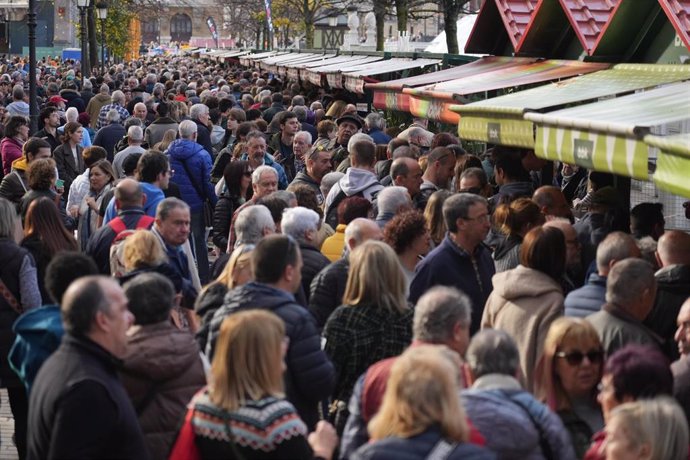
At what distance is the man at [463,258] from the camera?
809 cm

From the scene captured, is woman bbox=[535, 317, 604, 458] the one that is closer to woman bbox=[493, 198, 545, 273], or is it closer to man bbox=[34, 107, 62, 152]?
woman bbox=[493, 198, 545, 273]

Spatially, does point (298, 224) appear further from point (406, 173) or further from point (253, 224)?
point (406, 173)

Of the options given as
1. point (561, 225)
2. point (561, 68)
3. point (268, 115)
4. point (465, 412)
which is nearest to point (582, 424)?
point (465, 412)

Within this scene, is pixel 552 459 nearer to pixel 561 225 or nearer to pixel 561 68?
pixel 561 225

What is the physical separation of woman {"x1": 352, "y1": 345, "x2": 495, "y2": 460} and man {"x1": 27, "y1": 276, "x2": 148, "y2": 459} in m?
1.28

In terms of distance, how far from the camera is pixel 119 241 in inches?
359

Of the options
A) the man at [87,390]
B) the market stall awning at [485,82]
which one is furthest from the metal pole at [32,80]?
the man at [87,390]

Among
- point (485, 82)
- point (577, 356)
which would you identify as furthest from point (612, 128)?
point (485, 82)

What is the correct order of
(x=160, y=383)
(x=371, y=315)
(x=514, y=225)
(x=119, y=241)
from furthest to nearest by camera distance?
(x=119, y=241) < (x=514, y=225) < (x=371, y=315) < (x=160, y=383)

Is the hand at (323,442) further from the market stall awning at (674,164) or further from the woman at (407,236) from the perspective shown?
the woman at (407,236)

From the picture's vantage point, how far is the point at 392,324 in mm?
6648

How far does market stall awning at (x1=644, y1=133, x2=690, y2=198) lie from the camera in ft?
22.7

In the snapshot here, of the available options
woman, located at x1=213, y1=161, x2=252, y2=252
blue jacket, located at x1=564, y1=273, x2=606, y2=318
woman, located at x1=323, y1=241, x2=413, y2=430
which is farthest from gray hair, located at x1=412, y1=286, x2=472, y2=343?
woman, located at x1=213, y1=161, x2=252, y2=252

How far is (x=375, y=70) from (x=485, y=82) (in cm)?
864
